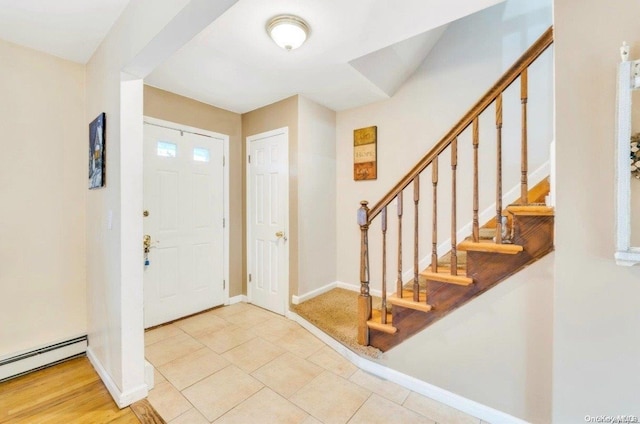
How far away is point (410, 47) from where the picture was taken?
2584 millimetres

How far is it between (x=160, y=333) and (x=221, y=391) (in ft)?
3.88

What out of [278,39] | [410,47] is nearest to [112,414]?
[278,39]

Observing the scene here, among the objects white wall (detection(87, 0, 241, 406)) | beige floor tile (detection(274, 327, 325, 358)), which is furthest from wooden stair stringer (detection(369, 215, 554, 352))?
white wall (detection(87, 0, 241, 406))

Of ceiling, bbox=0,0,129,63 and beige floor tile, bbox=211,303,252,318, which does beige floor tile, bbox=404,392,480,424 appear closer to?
beige floor tile, bbox=211,303,252,318

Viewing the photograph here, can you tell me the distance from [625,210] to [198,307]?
11.1 ft

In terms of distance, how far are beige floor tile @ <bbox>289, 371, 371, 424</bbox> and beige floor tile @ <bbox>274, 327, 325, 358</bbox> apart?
0.35 metres

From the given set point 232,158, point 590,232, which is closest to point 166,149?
point 232,158

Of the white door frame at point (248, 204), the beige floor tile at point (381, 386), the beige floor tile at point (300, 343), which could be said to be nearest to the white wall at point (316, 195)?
the white door frame at point (248, 204)

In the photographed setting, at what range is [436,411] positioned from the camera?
1.64 m

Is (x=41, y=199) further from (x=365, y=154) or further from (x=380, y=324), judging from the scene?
(x=365, y=154)

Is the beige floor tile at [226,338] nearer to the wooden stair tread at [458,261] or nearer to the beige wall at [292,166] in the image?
the beige wall at [292,166]

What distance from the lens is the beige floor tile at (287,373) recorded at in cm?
186

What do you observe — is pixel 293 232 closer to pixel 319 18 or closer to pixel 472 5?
pixel 319 18

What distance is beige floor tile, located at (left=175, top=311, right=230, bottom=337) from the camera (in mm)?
2659
